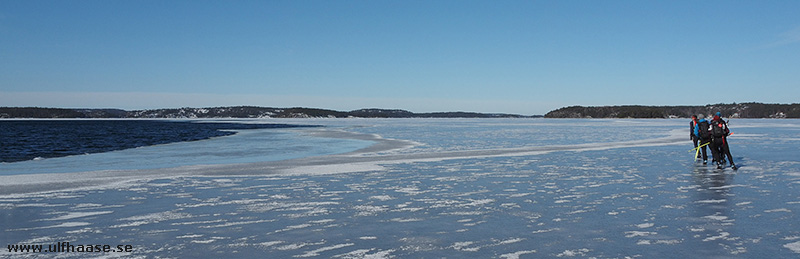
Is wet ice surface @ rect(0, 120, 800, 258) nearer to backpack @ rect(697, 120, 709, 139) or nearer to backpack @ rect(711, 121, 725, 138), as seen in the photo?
backpack @ rect(711, 121, 725, 138)

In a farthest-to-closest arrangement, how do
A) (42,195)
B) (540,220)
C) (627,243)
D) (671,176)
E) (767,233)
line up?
(671,176), (42,195), (540,220), (767,233), (627,243)

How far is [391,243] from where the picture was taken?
542 centimetres

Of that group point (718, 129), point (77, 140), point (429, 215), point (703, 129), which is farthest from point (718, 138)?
point (77, 140)

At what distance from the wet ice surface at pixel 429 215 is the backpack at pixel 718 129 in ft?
3.96

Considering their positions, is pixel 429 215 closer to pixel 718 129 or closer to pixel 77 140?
pixel 718 129

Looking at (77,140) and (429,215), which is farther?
(77,140)

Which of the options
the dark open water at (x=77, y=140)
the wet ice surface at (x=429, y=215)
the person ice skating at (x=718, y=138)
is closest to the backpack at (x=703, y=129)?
the person ice skating at (x=718, y=138)

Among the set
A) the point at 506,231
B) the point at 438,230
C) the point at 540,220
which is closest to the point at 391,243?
the point at 438,230

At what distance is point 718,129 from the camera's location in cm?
1264

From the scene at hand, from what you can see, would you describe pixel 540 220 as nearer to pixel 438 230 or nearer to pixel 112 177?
pixel 438 230

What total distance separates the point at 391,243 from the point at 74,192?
21.8ft

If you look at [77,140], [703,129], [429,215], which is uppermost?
[703,129]

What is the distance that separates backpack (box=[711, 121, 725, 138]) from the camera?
41.3 ft

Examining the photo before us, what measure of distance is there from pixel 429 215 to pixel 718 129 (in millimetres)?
9167
